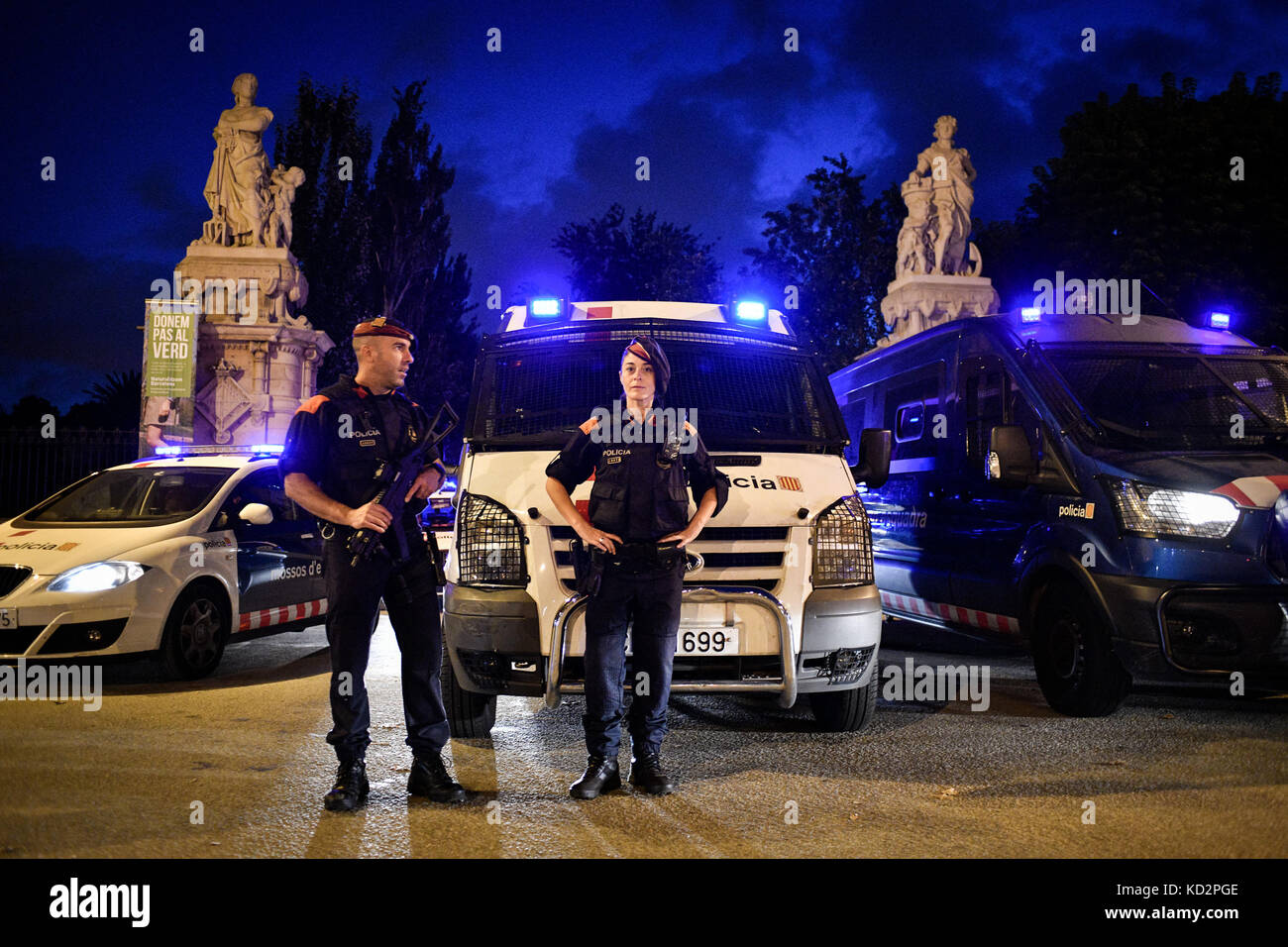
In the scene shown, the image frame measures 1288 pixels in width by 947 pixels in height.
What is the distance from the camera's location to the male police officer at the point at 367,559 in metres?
4.11

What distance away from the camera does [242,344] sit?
17.1 metres

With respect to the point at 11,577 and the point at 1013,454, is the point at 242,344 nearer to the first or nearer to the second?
A: the point at 11,577

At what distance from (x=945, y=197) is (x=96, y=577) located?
16021 millimetres

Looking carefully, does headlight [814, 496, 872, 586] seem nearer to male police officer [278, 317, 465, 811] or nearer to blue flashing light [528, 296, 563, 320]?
male police officer [278, 317, 465, 811]

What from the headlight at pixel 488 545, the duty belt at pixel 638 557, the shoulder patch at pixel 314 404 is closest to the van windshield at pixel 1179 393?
the duty belt at pixel 638 557

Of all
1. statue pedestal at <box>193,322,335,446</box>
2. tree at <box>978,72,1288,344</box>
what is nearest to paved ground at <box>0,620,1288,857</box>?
statue pedestal at <box>193,322,335,446</box>

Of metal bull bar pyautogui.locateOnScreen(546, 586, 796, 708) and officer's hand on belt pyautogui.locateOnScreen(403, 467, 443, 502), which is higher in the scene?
officer's hand on belt pyautogui.locateOnScreen(403, 467, 443, 502)

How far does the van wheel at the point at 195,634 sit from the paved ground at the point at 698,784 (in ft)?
0.96

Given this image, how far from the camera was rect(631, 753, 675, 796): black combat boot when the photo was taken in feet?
14.2

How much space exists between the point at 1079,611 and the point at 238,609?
554cm

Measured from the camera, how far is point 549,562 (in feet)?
15.4
